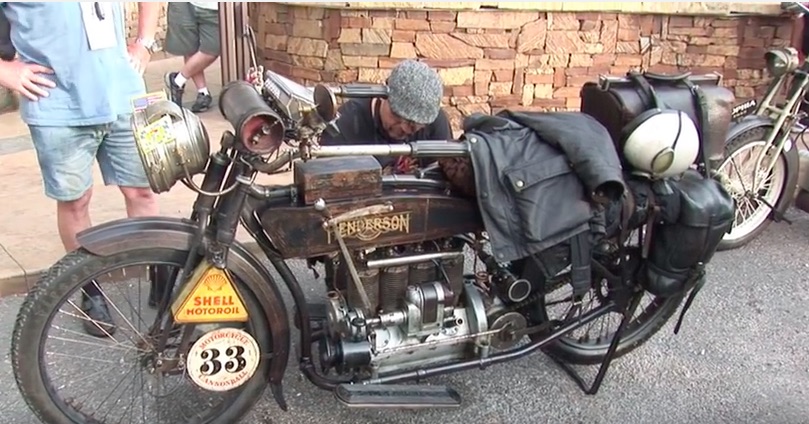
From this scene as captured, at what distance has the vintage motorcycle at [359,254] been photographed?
7.53 ft

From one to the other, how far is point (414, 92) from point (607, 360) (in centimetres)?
132

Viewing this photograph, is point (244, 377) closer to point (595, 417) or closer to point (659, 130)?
point (595, 417)

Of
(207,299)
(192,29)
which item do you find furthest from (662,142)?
(192,29)

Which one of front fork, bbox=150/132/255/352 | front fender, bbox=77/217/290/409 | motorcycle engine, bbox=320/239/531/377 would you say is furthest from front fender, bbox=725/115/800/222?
front fork, bbox=150/132/255/352

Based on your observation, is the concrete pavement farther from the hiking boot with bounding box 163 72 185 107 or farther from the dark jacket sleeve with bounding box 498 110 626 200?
the dark jacket sleeve with bounding box 498 110 626 200

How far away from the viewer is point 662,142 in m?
2.55

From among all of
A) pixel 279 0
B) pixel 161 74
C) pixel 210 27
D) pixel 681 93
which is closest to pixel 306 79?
pixel 279 0

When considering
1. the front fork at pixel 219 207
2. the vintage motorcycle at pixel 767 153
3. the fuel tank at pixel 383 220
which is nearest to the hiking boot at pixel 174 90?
the front fork at pixel 219 207

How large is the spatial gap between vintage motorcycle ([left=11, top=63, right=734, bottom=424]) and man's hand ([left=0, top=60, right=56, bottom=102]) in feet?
2.60

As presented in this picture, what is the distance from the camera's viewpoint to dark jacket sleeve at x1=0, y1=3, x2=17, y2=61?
111 inches

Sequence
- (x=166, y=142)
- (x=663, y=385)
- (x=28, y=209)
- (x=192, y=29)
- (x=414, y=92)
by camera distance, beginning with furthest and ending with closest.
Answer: (x=192, y=29)
(x=28, y=209)
(x=663, y=385)
(x=414, y=92)
(x=166, y=142)

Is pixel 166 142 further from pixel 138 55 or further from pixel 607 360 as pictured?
Result: pixel 607 360

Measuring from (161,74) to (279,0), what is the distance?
2.69 m

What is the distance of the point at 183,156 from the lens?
2209 millimetres
